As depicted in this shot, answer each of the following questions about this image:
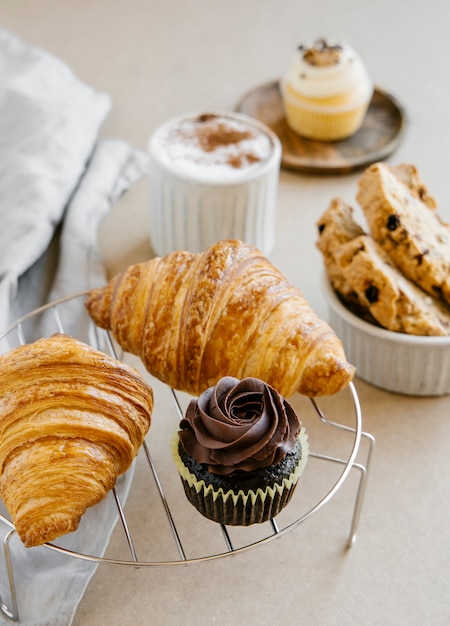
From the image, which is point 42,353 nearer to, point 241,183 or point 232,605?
point 232,605

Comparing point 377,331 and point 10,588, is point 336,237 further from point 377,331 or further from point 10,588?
point 10,588

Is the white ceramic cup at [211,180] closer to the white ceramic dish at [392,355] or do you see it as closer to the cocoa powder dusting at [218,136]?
the cocoa powder dusting at [218,136]

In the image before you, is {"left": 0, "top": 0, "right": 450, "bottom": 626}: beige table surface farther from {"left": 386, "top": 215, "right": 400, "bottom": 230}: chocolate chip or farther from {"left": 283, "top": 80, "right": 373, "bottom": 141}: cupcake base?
{"left": 386, "top": 215, "right": 400, "bottom": 230}: chocolate chip

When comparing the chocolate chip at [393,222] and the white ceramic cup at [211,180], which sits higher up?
the chocolate chip at [393,222]

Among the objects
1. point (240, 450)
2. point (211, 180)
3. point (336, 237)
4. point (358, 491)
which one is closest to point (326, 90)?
point (211, 180)

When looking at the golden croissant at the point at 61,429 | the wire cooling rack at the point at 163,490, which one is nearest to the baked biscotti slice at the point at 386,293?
the wire cooling rack at the point at 163,490

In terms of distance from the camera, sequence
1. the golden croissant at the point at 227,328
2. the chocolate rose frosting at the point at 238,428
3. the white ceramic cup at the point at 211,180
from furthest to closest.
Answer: the white ceramic cup at the point at 211,180 < the golden croissant at the point at 227,328 < the chocolate rose frosting at the point at 238,428

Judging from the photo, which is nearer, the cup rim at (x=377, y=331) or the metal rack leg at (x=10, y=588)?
the metal rack leg at (x=10, y=588)
